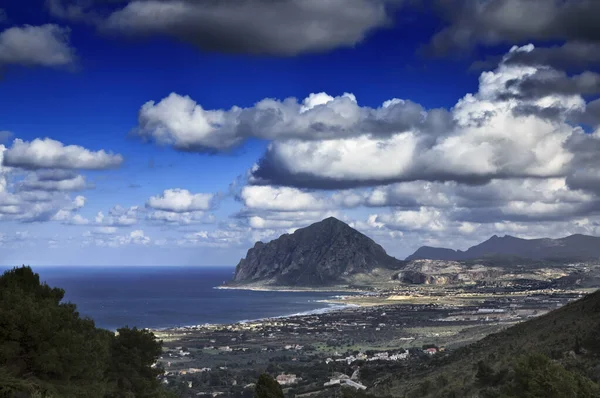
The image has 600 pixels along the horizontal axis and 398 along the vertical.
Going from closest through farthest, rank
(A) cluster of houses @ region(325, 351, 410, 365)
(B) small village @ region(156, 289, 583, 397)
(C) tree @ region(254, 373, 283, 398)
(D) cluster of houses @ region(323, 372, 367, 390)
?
(C) tree @ region(254, 373, 283, 398) < (D) cluster of houses @ region(323, 372, 367, 390) < (B) small village @ region(156, 289, 583, 397) < (A) cluster of houses @ region(325, 351, 410, 365)

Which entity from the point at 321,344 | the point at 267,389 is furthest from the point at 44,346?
the point at 321,344

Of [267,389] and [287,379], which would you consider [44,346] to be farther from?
[287,379]

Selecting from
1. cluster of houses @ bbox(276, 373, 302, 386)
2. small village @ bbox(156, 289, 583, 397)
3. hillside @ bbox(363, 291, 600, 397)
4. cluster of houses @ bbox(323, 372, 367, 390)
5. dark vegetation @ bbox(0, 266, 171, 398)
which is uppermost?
dark vegetation @ bbox(0, 266, 171, 398)

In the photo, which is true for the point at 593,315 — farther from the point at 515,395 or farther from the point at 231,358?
the point at 231,358

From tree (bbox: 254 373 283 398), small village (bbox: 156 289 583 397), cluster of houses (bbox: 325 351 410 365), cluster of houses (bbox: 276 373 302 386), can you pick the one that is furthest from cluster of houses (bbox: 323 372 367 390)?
tree (bbox: 254 373 283 398)

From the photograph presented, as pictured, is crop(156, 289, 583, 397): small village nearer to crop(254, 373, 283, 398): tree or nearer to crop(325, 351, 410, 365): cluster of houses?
crop(325, 351, 410, 365): cluster of houses

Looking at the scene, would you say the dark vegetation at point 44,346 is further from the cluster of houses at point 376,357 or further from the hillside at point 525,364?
the cluster of houses at point 376,357
